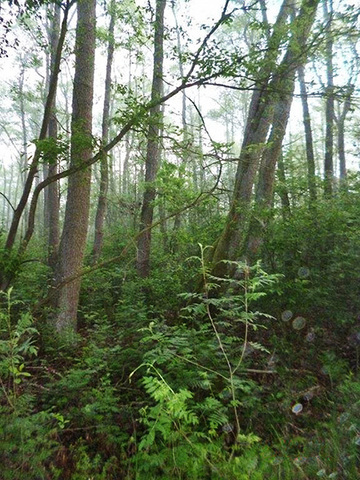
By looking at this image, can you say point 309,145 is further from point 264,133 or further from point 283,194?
point 264,133

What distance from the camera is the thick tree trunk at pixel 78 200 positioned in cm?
561

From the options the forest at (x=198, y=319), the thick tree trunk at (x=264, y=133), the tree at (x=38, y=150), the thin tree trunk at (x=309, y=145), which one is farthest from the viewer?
the thin tree trunk at (x=309, y=145)

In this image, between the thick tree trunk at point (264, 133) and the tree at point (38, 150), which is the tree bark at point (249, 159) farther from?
the tree at point (38, 150)

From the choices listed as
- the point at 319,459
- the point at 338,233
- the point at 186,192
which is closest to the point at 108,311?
the point at 186,192

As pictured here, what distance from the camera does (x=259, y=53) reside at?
435cm

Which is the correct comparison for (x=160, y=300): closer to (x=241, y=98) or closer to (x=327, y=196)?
(x=327, y=196)

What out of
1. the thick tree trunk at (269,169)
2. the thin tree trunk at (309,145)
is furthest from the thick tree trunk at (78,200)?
the thin tree trunk at (309,145)

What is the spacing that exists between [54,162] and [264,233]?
3384mm

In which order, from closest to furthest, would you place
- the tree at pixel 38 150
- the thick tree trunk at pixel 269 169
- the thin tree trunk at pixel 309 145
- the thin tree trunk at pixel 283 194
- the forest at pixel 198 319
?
the forest at pixel 198 319 → the tree at pixel 38 150 → the thick tree trunk at pixel 269 169 → the thin tree trunk at pixel 283 194 → the thin tree trunk at pixel 309 145

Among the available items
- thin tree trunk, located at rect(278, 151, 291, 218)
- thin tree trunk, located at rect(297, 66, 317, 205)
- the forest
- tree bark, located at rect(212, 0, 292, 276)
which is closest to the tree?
the forest

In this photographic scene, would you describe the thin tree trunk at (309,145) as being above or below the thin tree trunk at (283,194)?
above

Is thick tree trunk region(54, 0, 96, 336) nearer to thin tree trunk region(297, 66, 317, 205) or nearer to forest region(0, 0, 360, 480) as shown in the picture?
forest region(0, 0, 360, 480)

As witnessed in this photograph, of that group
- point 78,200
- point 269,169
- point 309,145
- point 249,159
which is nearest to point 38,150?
point 78,200

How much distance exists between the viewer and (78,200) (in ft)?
18.8
